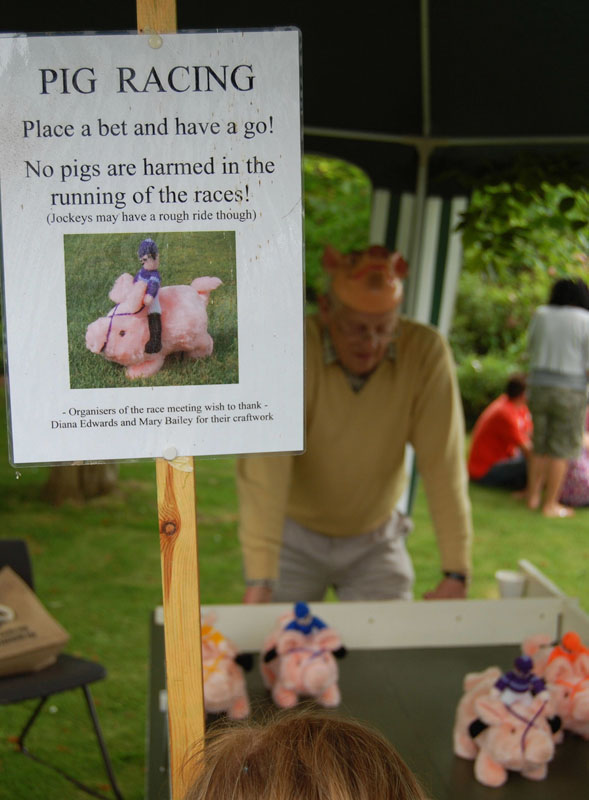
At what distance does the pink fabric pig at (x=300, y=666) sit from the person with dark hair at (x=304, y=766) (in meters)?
1.02

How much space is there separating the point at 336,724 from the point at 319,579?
6.87 ft

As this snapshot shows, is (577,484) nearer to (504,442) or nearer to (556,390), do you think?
(504,442)

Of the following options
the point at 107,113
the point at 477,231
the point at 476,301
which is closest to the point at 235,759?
the point at 107,113

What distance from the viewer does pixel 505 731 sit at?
5.87 ft

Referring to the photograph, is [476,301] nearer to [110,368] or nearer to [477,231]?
[477,231]

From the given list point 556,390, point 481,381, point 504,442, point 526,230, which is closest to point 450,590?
point 526,230

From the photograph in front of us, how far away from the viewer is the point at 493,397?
33.6 feet

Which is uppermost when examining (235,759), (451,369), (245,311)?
(245,311)

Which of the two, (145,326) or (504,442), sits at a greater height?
(145,326)

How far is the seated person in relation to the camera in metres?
7.24

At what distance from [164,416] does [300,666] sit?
1.00m

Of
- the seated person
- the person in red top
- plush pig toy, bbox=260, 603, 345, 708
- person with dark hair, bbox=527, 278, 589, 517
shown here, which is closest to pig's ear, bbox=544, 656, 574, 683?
plush pig toy, bbox=260, 603, 345, 708

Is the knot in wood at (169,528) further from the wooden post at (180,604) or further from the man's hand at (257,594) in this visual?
the man's hand at (257,594)

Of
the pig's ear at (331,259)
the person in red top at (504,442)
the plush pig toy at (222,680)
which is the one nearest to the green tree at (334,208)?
Answer: the person in red top at (504,442)
